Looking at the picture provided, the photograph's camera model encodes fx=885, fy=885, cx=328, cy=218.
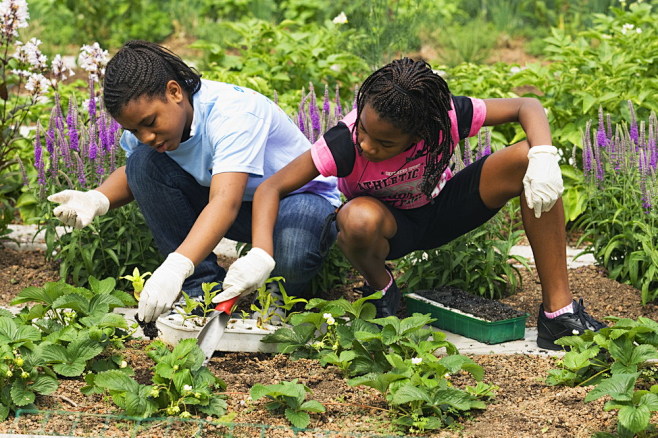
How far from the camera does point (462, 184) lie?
313cm

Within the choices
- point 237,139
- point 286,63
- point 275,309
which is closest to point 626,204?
point 275,309

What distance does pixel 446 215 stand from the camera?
3.13m

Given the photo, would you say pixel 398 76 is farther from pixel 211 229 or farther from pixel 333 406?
pixel 333 406

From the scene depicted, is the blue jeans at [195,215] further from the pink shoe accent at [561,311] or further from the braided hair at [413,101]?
the pink shoe accent at [561,311]

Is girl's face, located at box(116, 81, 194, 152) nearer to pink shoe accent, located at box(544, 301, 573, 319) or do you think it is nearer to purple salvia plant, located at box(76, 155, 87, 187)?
purple salvia plant, located at box(76, 155, 87, 187)

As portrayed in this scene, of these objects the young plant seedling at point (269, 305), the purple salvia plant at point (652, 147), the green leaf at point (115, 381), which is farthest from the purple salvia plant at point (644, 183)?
the green leaf at point (115, 381)

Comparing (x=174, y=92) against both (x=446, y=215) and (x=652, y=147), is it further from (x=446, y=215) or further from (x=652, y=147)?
(x=652, y=147)

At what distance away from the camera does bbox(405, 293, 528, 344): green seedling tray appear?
3084 mm

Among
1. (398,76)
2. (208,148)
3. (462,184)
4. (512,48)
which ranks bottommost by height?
(512,48)

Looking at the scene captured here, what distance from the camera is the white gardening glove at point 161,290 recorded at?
8.41 ft

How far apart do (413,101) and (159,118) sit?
802 millimetres

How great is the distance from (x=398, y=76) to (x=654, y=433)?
1.27 m

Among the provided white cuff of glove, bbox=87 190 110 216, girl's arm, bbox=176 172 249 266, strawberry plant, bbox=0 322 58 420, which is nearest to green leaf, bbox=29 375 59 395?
strawberry plant, bbox=0 322 58 420

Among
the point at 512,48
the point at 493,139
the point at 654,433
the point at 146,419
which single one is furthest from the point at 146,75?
the point at 512,48
